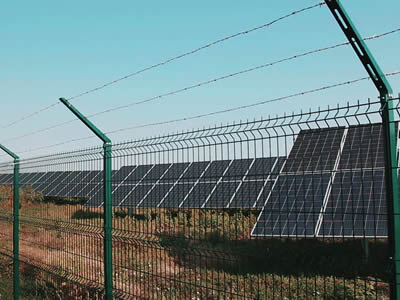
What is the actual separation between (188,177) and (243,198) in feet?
2.23

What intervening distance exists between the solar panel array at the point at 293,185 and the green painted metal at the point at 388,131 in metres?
0.11

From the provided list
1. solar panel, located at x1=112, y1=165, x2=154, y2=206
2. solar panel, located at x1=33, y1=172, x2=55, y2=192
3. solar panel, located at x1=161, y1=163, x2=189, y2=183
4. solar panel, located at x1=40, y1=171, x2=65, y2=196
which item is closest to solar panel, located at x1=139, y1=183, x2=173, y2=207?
solar panel, located at x1=161, y1=163, x2=189, y2=183

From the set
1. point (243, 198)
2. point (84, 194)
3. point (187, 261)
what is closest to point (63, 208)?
point (84, 194)

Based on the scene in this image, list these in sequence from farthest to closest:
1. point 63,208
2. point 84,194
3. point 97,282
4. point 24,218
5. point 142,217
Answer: point 24,218
point 63,208
point 84,194
point 97,282
point 142,217

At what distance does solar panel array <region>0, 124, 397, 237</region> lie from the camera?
3.38m

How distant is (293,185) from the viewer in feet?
12.7

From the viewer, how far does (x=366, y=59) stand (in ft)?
9.96

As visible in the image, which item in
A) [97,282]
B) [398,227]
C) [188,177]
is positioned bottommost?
[97,282]

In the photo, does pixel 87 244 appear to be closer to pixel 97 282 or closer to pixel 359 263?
pixel 97 282

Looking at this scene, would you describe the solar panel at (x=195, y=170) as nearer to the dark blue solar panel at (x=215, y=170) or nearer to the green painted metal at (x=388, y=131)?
the dark blue solar panel at (x=215, y=170)

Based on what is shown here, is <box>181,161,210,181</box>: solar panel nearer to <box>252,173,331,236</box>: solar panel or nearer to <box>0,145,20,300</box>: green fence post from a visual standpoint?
<box>252,173,331,236</box>: solar panel

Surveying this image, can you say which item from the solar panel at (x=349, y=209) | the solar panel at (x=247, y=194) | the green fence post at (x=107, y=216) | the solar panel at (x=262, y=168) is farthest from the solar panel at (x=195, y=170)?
the green fence post at (x=107, y=216)

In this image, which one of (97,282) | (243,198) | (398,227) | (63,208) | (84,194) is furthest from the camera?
(63,208)

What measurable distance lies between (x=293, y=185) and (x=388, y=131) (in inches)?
42.2
